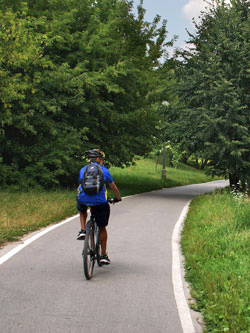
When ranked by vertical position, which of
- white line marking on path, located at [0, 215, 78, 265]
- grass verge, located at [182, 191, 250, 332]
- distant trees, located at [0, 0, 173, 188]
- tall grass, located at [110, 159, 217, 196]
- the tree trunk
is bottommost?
tall grass, located at [110, 159, 217, 196]

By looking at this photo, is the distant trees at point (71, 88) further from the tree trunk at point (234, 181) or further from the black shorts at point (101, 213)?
the black shorts at point (101, 213)

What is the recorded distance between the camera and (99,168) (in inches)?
267

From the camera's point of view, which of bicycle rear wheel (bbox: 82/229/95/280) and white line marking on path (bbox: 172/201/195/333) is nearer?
white line marking on path (bbox: 172/201/195/333)

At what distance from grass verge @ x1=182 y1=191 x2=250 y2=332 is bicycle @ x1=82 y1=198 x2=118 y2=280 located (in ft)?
4.72

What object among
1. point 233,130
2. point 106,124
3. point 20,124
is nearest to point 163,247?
point 20,124

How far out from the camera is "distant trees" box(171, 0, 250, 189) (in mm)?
19500

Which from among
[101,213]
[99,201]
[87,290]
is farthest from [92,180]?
[87,290]

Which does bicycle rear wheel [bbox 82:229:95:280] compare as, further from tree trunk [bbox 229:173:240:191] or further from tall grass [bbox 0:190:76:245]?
tree trunk [bbox 229:173:240:191]

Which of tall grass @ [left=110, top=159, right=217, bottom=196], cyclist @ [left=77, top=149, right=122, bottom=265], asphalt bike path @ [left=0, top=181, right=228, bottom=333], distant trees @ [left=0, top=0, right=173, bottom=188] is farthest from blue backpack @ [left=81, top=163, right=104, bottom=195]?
tall grass @ [left=110, top=159, right=217, bottom=196]

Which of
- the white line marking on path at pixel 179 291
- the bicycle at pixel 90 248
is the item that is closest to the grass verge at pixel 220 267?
the white line marking on path at pixel 179 291

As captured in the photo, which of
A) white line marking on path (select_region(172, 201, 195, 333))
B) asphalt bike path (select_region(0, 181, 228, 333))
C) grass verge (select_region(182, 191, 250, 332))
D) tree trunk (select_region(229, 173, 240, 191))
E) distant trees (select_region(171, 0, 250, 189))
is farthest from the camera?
tree trunk (select_region(229, 173, 240, 191))

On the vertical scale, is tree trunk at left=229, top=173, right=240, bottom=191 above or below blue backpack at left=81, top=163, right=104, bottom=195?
below

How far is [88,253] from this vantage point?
21.1 ft

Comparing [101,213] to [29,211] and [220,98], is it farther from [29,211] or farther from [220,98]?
[220,98]
